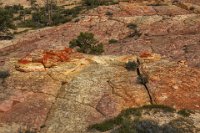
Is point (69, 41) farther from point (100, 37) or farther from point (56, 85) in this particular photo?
point (56, 85)

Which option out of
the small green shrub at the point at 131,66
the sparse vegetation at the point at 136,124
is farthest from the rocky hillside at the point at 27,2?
the sparse vegetation at the point at 136,124

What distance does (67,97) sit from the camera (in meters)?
27.1

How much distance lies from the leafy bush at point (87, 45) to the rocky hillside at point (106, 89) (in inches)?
32.4

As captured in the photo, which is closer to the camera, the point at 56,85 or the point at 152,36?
the point at 56,85

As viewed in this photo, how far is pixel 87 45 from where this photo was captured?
38.3 m

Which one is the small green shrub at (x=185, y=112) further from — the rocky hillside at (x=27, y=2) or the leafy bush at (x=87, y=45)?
the rocky hillside at (x=27, y=2)

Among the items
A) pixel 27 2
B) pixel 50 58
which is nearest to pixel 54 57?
pixel 50 58

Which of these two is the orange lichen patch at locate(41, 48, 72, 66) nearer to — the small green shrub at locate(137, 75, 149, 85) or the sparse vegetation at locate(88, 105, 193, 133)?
the small green shrub at locate(137, 75, 149, 85)

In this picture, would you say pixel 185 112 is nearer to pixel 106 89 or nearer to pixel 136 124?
pixel 136 124

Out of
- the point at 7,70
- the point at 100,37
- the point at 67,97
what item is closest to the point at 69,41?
the point at 100,37

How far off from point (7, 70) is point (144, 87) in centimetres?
1019

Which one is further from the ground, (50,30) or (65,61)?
(65,61)

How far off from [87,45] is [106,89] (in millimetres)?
11138

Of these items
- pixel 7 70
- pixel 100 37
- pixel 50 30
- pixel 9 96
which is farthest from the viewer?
pixel 50 30
